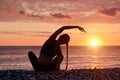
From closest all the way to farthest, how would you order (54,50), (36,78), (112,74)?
(36,78) → (112,74) → (54,50)

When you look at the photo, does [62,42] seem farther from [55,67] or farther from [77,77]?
[77,77]

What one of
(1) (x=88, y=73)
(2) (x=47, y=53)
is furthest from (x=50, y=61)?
(1) (x=88, y=73)

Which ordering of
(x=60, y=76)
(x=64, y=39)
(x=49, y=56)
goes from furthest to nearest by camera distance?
(x=49, y=56) < (x=64, y=39) < (x=60, y=76)

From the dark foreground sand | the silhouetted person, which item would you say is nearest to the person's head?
the silhouetted person

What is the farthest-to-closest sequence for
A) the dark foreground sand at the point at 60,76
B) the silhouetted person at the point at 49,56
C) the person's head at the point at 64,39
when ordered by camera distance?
the silhouetted person at the point at 49,56 < the person's head at the point at 64,39 < the dark foreground sand at the point at 60,76

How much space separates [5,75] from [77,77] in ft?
9.59

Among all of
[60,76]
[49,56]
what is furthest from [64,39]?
[60,76]

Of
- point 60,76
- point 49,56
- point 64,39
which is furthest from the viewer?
point 49,56

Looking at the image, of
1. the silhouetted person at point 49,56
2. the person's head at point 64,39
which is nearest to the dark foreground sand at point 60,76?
the silhouetted person at point 49,56

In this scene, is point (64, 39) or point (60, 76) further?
point (64, 39)

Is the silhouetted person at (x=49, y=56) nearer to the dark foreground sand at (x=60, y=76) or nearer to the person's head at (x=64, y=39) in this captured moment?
the person's head at (x=64, y=39)

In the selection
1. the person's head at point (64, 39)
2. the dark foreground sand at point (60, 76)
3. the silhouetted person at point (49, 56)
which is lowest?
the dark foreground sand at point (60, 76)

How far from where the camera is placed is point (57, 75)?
17.6 metres

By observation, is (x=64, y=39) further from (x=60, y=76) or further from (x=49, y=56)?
(x=60, y=76)
